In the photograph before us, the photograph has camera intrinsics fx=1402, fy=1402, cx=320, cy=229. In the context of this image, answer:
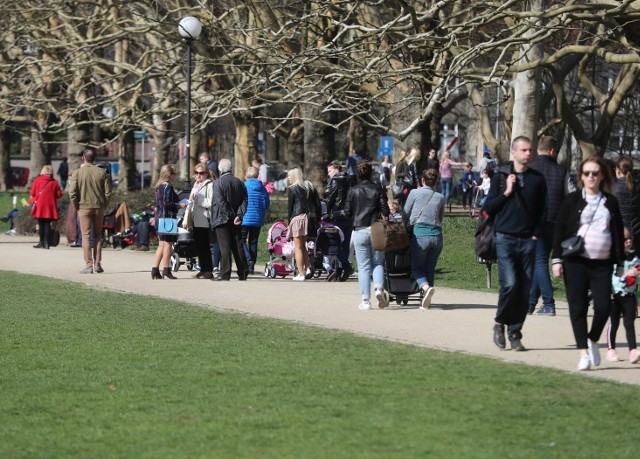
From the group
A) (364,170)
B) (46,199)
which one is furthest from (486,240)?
(46,199)

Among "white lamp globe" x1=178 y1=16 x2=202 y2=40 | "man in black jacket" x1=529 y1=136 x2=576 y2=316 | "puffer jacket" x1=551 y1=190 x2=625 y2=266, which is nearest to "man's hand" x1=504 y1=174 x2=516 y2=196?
"puffer jacket" x1=551 y1=190 x2=625 y2=266

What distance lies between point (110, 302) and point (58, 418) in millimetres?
8100

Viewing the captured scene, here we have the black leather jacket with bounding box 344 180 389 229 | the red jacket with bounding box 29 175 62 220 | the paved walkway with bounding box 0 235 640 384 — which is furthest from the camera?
the red jacket with bounding box 29 175 62 220

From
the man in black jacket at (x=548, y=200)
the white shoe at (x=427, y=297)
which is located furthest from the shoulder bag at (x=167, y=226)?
the man in black jacket at (x=548, y=200)

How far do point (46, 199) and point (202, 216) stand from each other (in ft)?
28.6

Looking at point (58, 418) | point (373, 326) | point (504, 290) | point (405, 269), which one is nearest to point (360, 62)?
point (405, 269)

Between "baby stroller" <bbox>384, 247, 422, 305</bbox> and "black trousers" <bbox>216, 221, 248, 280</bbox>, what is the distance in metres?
4.48

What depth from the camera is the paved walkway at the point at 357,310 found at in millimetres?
12438

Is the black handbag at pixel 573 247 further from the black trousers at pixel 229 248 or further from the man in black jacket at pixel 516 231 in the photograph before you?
the black trousers at pixel 229 248

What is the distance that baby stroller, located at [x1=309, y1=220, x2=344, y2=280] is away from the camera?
21.5 meters

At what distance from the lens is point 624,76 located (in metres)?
30.2

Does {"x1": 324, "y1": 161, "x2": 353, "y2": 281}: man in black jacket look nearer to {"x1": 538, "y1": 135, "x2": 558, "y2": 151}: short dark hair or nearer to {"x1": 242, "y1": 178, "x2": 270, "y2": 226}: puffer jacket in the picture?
{"x1": 242, "y1": 178, "x2": 270, "y2": 226}: puffer jacket

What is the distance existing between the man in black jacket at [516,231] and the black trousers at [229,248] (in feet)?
28.4

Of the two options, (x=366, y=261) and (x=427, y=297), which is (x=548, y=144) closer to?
(x=427, y=297)
